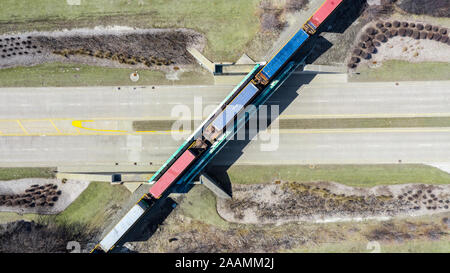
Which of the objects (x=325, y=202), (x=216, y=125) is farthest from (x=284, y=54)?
(x=325, y=202)

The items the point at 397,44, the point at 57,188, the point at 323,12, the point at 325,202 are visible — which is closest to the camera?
the point at 323,12

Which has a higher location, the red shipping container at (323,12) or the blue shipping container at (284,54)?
the red shipping container at (323,12)

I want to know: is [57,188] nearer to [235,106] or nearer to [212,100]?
[212,100]

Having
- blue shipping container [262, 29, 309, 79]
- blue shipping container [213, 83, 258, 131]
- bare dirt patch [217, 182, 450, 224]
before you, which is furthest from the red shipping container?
bare dirt patch [217, 182, 450, 224]

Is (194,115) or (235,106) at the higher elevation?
(235,106)

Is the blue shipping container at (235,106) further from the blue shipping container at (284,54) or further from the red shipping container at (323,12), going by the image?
the red shipping container at (323,12)

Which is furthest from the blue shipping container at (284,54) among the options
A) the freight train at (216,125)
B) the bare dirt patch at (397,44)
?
the bare dirt patch at (397,44)
